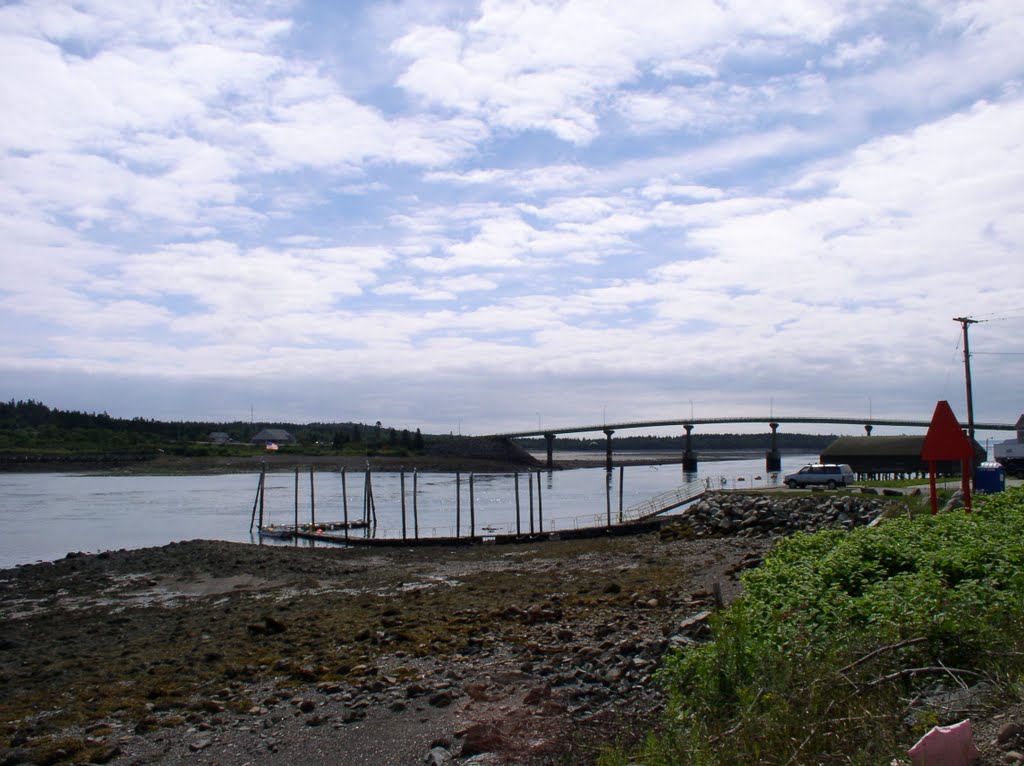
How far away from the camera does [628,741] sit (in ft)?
24.3

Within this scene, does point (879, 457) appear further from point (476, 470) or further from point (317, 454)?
point (317, 454)

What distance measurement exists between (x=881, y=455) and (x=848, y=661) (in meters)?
75.0

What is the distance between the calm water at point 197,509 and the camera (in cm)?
4487

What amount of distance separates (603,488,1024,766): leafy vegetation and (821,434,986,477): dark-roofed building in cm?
6942

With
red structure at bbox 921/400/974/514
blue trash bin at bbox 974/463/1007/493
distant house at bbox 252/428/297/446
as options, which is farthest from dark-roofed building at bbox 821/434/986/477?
distant house at bbox 252/428/297/446

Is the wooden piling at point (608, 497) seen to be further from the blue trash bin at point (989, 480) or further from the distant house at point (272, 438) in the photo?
the distant house at point (272, 438)

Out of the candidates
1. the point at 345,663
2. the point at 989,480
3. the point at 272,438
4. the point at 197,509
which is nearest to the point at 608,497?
the point at 989,480

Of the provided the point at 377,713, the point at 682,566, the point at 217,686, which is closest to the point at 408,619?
the point at 217,686

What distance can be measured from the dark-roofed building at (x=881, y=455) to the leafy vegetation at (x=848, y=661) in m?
69.4

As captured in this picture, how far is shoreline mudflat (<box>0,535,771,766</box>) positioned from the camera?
32.3 feet

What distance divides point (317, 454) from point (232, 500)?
67260 millimetres

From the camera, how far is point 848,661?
677 centimetres

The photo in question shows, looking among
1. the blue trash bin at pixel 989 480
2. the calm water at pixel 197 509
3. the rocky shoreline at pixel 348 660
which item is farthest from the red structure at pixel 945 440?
the calm water at pixel 197 509

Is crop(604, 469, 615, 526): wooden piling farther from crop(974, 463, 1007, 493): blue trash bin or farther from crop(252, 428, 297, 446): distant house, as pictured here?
crop(252, 428, 297, 446): distant house
